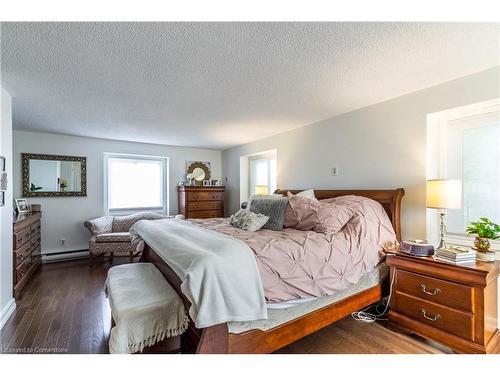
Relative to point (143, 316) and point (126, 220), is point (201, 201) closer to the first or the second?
point (126, 220)

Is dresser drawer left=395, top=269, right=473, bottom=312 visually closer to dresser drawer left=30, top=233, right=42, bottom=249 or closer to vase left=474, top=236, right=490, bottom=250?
vase left=474, top=236, right=490, bottom=250

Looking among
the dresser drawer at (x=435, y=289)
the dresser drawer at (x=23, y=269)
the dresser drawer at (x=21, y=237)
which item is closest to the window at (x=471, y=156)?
the dresser drawer at (x=435, y=289)

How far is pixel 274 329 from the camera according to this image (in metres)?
1.54

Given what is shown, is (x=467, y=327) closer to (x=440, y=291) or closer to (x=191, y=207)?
(x=440, y=291)

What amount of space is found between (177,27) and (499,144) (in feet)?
8.79

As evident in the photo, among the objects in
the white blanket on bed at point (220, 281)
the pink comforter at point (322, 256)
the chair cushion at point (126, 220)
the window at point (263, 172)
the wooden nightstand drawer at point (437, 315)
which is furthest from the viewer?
the window at point (263, 172)

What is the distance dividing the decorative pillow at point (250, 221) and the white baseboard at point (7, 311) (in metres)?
2.18

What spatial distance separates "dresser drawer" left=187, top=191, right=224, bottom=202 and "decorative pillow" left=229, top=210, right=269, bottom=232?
2.47 meters

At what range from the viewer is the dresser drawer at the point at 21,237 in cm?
274

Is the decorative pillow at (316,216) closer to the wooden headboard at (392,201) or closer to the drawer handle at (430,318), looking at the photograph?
the wooden headboard at (392,201)

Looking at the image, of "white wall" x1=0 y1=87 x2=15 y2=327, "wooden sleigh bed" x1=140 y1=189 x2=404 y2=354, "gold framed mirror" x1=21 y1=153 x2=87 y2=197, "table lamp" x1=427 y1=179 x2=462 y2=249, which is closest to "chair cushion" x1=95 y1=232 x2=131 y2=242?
"gold framed mirror" x1=21 y1=153 x2=87 y2=197

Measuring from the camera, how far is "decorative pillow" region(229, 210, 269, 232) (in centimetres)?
247

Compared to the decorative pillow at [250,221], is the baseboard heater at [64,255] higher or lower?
lower

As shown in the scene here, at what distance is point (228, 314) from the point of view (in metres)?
1.32
